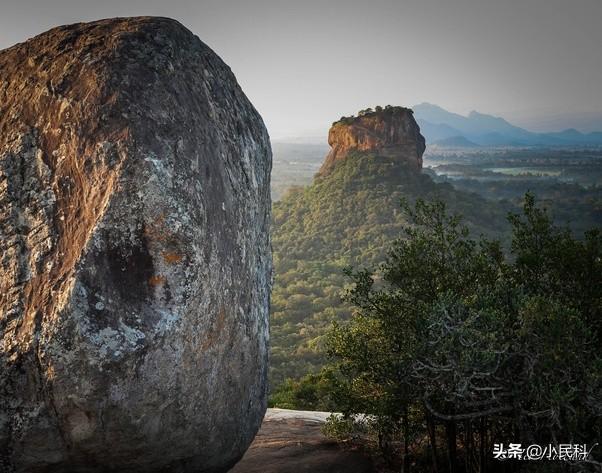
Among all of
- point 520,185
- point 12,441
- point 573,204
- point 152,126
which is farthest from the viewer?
point 520,185

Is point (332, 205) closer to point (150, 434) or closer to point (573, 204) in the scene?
point (573, 204)

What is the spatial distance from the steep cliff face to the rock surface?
58.7 meters

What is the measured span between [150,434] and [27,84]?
17.4ft

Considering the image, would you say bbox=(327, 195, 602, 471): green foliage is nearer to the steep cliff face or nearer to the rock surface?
the rock surface

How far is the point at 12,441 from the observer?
6.88 metres

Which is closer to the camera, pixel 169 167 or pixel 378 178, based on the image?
pixel 169 167

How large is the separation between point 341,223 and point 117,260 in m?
61.7

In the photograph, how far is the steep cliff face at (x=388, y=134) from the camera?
229 ft

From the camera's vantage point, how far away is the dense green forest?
56.0 metres

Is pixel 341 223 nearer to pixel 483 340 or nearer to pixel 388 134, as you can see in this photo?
pixel 388 134

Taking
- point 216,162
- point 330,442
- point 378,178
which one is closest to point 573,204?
point 378,178

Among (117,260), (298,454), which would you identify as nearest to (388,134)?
(298,454)

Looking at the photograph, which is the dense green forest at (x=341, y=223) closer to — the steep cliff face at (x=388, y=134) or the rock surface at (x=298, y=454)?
the steep cliff face at (x=388, y=134)

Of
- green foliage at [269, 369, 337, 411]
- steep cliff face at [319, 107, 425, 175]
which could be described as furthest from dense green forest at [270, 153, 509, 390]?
green foliage at [269, 369, 337, 411]
